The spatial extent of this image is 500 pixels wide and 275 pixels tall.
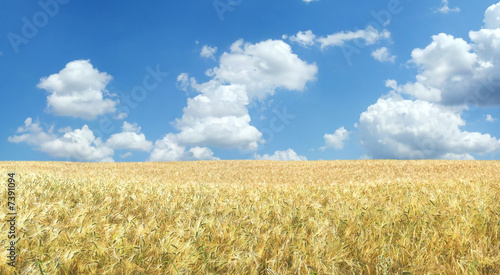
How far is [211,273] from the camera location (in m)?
3.23

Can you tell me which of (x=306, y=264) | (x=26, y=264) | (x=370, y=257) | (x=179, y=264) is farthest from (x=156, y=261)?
(x=370, y=257)

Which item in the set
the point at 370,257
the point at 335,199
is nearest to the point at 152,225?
the point at 370,257

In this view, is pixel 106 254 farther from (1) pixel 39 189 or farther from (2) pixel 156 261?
(1) pixel 39 189

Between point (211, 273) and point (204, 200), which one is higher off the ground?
point (204, 200)

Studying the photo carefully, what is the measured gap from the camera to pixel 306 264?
3404 millimetres

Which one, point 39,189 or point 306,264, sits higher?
point 39,189

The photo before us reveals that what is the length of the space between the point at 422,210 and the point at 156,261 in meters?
4.50

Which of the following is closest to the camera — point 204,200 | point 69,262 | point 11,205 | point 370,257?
point 69,262

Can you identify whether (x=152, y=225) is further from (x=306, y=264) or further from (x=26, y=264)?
(x=306, y=264)

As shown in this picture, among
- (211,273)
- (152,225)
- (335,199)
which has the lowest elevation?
(211,273)

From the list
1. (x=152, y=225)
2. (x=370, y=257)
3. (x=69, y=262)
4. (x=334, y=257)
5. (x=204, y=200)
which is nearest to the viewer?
(x=69, y=262)

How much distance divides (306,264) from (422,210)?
10.9ft

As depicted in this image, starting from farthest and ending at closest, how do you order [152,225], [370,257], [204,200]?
[204,200], [152,225], [370,257]

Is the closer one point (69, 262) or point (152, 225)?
point (69, 262)
